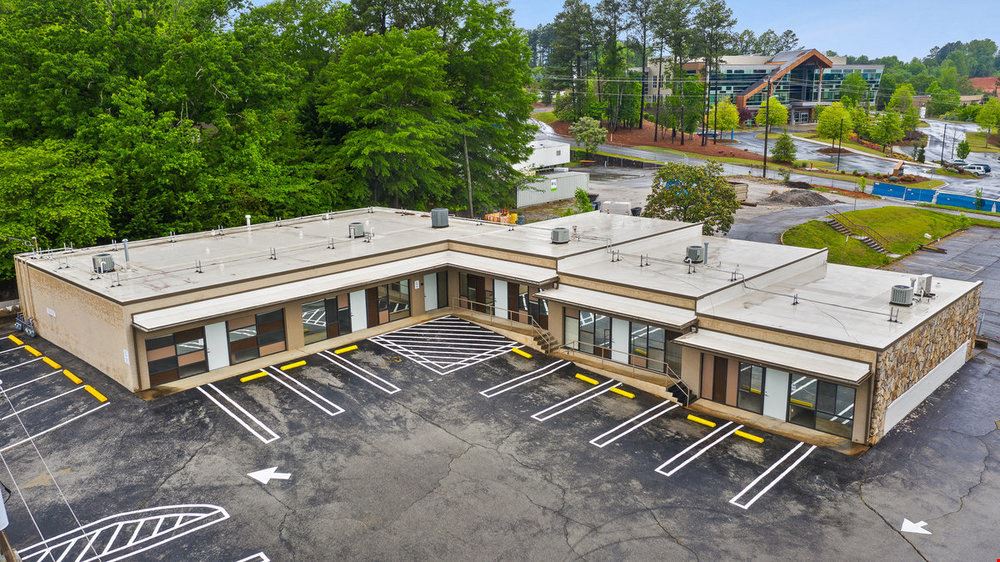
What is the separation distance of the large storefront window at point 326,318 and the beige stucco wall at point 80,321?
274 inches

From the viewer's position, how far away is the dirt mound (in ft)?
198

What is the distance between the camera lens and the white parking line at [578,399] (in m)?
24.2

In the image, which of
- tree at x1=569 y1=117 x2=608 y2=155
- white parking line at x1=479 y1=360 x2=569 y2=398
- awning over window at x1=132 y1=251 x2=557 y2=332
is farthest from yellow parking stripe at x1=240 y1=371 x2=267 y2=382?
tree at x1=569 y1=117 x2=608 y2=155

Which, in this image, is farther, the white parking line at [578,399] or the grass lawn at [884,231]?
the grass lawn at [884,231]

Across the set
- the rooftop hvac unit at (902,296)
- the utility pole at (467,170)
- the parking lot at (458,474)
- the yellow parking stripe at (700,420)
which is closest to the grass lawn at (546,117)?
the utility pole at (467,170)

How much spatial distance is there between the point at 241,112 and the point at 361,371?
2334 cm

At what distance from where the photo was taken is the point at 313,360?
2909cm

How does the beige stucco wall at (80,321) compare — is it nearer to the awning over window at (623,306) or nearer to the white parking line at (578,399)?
the white parking line at (578,399)

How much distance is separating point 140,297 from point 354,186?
23.5 m

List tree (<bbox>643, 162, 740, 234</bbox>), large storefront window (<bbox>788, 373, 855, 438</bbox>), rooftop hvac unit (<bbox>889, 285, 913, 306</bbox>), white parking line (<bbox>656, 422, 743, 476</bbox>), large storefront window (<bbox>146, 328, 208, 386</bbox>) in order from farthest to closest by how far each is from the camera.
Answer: tree (<bbox>643, 162, 740, 234</bbox>), large storefront window (<bbox>146, 328, 208, 386</bbox>), rooftop hvac unit (<bbox>889, 285, 913, 306</bbox>), large storefront window (<bbox>788, 373, 855, 438</bbox>), white parking line (<bbox>656, 422, 743, 476</bbox>)

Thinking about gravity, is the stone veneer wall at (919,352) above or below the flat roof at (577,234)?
below

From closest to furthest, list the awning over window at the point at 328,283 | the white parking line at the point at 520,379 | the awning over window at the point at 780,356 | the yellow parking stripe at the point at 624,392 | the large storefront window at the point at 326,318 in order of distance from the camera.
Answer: the awning over window at the point at 780,356
the awning over window at the point at 328,283
the yellow parking stripe at the point at 624,392
the white parking line at the point at 520,379
the large storefront window at the point at 326,318

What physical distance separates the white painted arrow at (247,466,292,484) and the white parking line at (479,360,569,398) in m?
7.93

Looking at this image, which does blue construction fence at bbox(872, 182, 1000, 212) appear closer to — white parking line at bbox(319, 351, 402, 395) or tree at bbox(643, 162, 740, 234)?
tree at bbox(643, 162, 740, 234)
